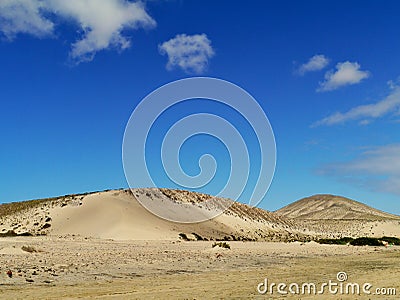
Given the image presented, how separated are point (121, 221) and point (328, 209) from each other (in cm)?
10016

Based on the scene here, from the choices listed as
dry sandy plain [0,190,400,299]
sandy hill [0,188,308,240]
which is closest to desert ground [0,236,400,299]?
dry sandy plain [0,190,400,299]

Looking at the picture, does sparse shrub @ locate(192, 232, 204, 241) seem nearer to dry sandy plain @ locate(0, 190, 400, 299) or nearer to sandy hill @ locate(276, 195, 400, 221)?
dry sandy plain @ locate(0, 190, 400, 299)

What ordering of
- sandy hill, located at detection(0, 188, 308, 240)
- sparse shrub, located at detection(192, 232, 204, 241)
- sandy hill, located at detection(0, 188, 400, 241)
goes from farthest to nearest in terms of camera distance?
sandy hill, located at detection(0, 188, 400, 241) < sparse shrub, located at detection(192, 232, 204, 241) < sandy hill, located at detection(0, 188, 308, 240)

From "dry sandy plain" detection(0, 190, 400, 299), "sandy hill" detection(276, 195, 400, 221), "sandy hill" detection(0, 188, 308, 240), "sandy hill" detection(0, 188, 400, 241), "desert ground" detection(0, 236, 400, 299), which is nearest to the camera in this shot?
"desert ground" detection(0, 236, 400, 299)

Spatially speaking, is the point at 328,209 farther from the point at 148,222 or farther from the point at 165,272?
the point at 165,272

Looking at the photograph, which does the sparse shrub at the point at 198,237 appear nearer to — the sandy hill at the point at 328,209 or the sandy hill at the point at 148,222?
the sandy hill at the point at 148,222

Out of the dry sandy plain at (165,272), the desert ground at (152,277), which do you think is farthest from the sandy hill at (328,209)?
the desert ground at (152,277)

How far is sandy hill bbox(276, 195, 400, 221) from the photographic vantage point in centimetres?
13810

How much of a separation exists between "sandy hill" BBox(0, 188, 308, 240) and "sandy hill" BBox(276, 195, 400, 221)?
5668 cm

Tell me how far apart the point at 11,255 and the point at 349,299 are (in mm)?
22093

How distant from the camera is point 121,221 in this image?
61.1 meters

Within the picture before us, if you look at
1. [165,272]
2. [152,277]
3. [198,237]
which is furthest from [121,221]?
[152,277]

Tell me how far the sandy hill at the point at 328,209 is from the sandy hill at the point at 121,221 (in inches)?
2232

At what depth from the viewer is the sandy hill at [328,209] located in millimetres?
138100
